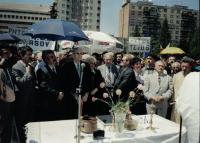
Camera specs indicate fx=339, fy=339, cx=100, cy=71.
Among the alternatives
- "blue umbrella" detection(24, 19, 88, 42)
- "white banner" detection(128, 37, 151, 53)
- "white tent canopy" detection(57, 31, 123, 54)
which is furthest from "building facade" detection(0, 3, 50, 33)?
"blue umbrella" detection(24, 19, 88, 42)

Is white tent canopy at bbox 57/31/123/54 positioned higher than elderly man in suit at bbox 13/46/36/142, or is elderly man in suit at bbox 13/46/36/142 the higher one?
white tent canopy at bbox 57/31/123/54

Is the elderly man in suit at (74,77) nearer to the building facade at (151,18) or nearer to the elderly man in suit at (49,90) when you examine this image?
the elderly man in suit at (49,90)

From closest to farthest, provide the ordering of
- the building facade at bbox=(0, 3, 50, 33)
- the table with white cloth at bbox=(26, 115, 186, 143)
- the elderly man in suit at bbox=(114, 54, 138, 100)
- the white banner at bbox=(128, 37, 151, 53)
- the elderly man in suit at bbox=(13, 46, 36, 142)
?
1. the table with white cloth at bbox=(26, 115, 186, 143)
2. the elderly man in suit at bbox=(13, 46, 36, 142)
3. the elderly man in suit at bbox=(114, 54, 138, 100)
4. the white banner at bbox=(128, 37, 151, 53)
5. the building facade at bbox=(0, 3, 50, 33)

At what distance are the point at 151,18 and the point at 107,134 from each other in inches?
5557

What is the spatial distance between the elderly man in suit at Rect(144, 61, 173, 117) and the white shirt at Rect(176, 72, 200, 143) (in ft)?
12.7

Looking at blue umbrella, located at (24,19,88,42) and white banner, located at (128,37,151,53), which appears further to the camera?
white banner, located at (128,37,151,53)

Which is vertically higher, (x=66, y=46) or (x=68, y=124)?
(x=66, y=46)

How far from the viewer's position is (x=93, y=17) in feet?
432

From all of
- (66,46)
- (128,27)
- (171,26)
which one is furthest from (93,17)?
(66,46)

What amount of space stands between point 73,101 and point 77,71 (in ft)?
2.40

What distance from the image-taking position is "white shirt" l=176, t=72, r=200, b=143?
8.65ft

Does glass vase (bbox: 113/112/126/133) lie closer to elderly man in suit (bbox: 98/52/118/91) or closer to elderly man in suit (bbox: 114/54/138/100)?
elderly man in suit (bbox: 114/54/138/100)

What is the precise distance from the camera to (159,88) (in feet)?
21.9

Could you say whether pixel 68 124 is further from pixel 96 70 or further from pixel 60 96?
pixel 96 70
